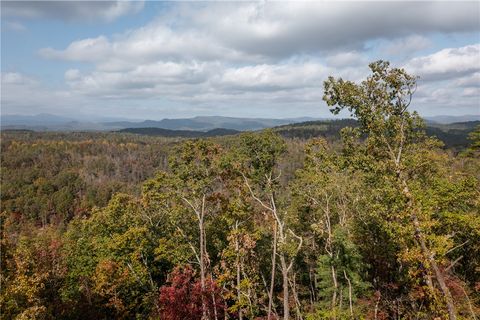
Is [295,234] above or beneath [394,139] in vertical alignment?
beneath

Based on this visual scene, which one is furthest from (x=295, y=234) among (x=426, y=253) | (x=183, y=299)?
(x=426, y=253)

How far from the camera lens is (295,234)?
31.9 m

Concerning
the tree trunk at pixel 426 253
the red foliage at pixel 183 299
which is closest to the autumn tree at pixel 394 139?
the tree trunk at pixel 426 253

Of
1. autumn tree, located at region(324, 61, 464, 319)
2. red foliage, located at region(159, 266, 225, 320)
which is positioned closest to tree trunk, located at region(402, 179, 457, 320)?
autumn tree, located at region(324, 61, 464, 319)

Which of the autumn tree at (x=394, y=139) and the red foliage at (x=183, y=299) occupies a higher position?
the autumn tree at (x=394, y=139)

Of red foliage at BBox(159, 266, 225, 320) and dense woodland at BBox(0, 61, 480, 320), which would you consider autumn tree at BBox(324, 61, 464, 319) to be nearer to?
dense woodland at BBox(0, 61, 480, 320)

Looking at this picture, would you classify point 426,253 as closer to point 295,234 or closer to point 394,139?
point 394,139

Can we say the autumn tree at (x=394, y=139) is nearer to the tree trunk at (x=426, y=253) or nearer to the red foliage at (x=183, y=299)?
the tree trunk at (x=426, y=253)

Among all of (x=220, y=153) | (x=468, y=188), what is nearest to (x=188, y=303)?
(x=220, y=153)

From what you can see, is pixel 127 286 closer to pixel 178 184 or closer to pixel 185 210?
pixel 185 210

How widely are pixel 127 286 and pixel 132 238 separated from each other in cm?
442

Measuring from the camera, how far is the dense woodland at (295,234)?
58.2ft

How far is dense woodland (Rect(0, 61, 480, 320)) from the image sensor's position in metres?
17.8

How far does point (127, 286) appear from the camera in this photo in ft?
107
